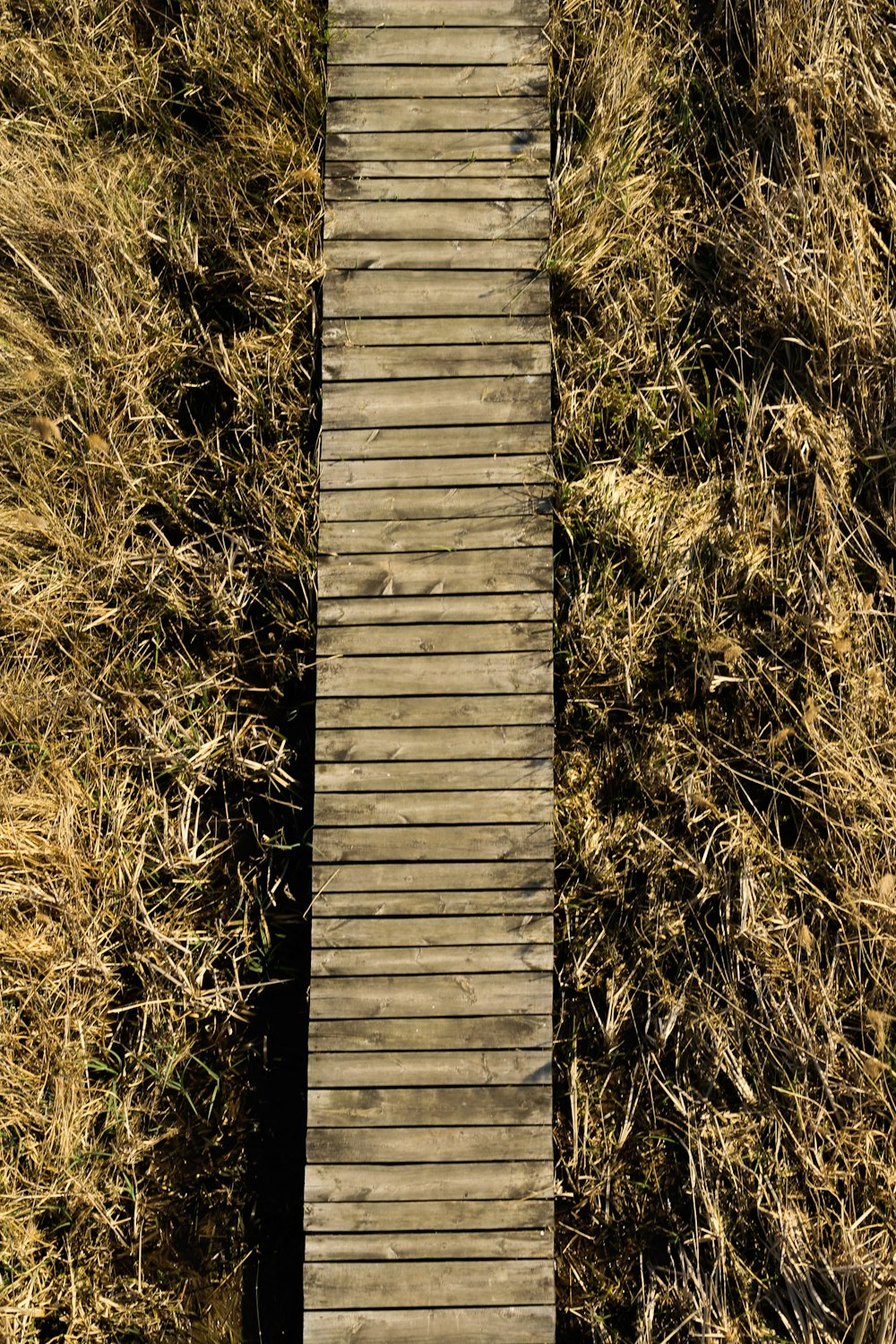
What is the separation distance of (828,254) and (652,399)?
0.80m

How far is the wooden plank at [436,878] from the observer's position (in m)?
4.65

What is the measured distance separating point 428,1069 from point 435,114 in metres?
3.23

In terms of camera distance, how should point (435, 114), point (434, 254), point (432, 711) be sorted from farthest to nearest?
1. point (435, 114)
2. point (434, 254)
3. point (432, 711)

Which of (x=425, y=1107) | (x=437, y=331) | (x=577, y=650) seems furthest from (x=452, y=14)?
(x=425, y=1107)

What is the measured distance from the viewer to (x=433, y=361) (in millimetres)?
4973

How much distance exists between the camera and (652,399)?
17.5 ft

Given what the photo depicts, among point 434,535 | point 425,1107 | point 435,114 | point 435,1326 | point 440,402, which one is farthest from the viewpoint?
point 435,114

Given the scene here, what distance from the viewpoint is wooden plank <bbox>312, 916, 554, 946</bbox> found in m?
4.63

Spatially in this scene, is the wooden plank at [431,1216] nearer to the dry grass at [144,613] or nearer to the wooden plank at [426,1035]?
the wooden plank at [426,1035]

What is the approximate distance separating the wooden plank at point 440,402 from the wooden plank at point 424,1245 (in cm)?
236

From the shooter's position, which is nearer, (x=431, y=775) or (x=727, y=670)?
(x=431, y=775)

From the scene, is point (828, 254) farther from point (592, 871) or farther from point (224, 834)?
point (224, 834)

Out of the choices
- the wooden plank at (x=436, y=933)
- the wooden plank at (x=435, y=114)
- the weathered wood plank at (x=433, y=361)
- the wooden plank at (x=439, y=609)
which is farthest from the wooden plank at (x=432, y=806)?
the wooden plank at (x=435, y=114)

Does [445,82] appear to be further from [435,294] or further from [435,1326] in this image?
[435,1326]
